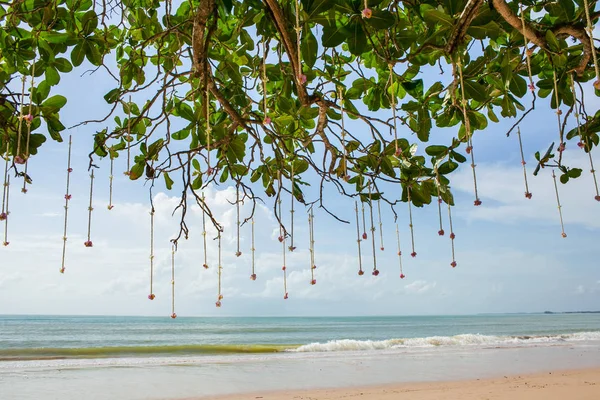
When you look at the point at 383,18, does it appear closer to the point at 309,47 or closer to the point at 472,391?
A: the point at 309,47

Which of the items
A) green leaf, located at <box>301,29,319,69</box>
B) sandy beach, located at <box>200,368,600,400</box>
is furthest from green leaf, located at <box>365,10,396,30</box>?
sandy beach, located at <box>200,368,600,400</box>

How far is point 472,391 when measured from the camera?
20.3 feet

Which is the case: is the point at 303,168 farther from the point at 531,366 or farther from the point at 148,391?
the point at 531,366

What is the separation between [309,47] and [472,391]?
18.0 ft

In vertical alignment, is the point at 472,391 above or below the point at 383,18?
below

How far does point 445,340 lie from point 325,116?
15565 mm

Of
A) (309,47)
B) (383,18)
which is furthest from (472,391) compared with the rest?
(383,18)

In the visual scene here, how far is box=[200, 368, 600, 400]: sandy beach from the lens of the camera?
591 centimetres

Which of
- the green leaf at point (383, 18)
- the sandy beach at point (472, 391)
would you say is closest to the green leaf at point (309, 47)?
the green leaf at point (383, 18)

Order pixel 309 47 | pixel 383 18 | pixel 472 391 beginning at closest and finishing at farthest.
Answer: pixel 383 18 < pixel 309 47 < pixel 472 391

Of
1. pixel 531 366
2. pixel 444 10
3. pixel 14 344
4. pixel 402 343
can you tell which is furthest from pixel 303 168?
pixel 14 344

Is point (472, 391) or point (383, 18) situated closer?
point (383, 18)

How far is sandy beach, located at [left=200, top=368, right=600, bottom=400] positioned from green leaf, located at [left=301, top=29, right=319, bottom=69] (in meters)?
4.88

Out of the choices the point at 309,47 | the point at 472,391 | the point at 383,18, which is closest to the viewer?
the point at 383,18
